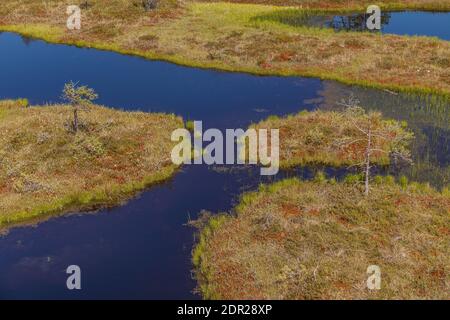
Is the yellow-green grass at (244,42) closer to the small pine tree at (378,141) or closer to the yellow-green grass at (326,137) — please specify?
the small pine tree at (378,141)

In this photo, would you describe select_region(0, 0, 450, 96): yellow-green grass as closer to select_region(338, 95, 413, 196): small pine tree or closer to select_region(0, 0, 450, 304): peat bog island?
select_region(0, 0, 450, 304): peat bog island

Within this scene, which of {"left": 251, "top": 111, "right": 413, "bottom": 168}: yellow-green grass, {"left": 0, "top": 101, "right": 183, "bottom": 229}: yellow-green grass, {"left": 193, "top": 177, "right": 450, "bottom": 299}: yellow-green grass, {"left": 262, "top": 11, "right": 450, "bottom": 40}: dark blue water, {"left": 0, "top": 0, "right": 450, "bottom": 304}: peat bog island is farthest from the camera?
{"left": 262, "top": 11, "right": 450, "bottom": 40}: dark blue water

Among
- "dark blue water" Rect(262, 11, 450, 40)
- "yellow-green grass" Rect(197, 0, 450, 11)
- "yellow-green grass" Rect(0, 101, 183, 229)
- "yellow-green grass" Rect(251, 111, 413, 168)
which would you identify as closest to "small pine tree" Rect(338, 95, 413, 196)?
"yellow-green grass" Rect(251, 111, 413, 168)

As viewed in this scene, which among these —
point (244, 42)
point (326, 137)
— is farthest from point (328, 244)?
point (244, 42)

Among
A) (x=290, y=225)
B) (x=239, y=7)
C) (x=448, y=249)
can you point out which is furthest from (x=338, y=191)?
(x=239, y=7)

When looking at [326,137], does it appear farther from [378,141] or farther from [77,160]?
[77,160]

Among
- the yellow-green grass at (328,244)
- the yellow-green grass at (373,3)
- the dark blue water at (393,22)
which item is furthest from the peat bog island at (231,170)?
the yellow-green grass at (373,3)
